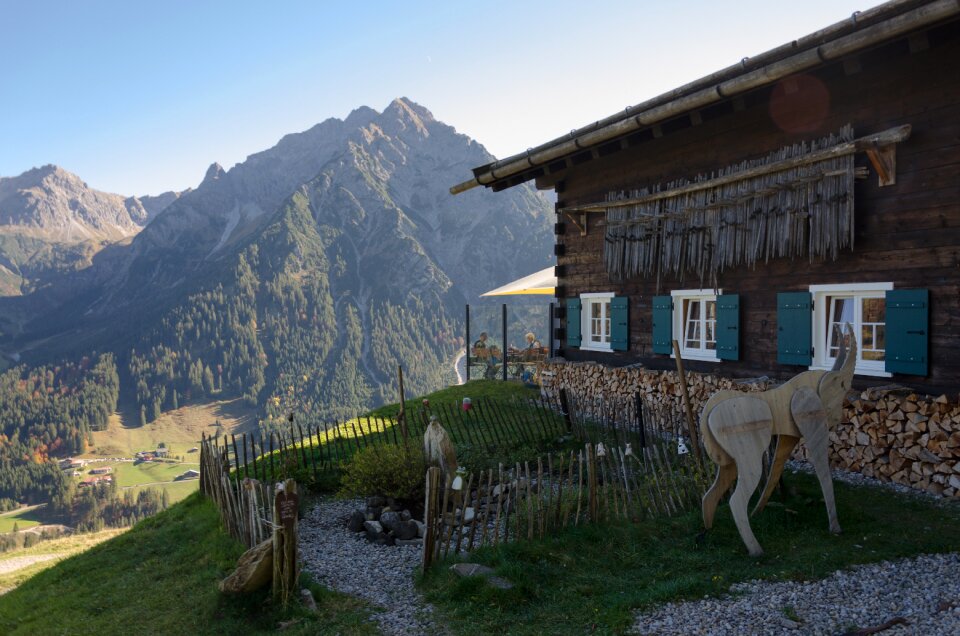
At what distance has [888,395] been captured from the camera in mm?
8758

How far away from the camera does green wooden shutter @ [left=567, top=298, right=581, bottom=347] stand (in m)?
15.8

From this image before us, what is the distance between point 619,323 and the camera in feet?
47.0

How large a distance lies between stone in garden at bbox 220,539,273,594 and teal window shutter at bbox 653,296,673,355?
9.13 m

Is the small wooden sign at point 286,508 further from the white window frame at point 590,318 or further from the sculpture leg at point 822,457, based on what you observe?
the white window frame at point 590,318

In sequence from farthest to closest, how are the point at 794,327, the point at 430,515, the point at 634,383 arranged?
the point at 634,383 < the point at 794,327 < the point at 430,515

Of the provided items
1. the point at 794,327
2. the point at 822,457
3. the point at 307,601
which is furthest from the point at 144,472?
the point at 822,457

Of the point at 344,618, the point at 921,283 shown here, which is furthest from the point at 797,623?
the point at 921,283

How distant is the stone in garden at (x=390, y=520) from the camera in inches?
336

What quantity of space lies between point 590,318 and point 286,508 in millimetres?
10687

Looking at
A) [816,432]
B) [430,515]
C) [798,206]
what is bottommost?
[430,515]

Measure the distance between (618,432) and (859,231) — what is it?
5.40 metres

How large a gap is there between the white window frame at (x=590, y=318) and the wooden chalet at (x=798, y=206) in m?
0.29

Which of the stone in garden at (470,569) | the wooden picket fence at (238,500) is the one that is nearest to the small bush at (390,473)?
the wooden picket fence at (238,500)

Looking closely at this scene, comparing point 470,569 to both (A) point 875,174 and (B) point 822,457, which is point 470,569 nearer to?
(B) point 822,457
